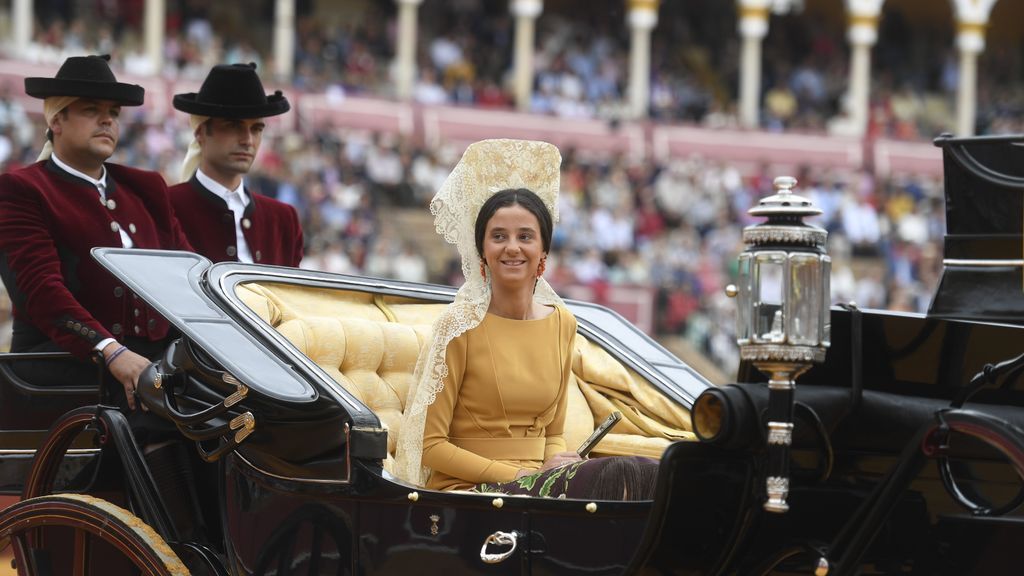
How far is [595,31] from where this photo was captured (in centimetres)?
3053

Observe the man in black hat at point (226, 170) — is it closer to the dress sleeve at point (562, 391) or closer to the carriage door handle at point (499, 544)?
the dress sleeve at point (562, 391)

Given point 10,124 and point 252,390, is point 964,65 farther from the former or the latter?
point 252,390

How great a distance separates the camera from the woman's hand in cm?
394

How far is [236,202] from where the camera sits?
18.7 feet

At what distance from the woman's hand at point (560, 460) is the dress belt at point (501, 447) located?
0.20m

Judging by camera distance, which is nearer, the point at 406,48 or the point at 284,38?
the point at 284,38

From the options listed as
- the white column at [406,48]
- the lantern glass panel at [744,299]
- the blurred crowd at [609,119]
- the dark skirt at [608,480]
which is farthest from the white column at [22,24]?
the lantern glass panel at [744,299]

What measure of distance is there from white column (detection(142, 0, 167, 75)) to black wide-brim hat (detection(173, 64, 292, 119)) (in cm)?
1890

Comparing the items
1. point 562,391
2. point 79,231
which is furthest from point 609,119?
point 562,391

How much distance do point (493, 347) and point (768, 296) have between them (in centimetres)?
128

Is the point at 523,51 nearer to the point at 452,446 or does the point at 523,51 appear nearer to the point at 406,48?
the point at 406,48

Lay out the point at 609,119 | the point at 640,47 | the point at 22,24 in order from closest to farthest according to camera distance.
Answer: the point at 22,24, the point at 609,119, the point at 640,47

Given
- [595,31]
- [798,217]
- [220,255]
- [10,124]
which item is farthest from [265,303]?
[595,31]

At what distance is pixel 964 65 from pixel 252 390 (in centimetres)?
2975
